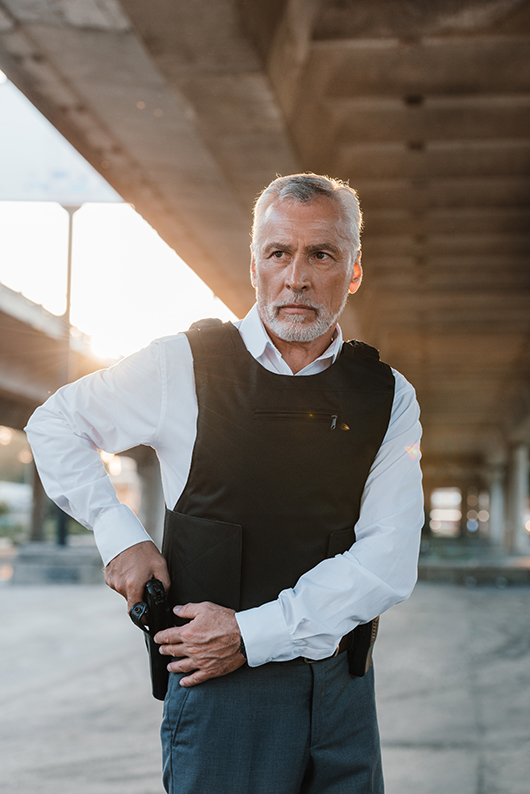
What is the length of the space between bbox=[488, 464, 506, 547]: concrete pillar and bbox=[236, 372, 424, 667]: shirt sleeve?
48089 mm

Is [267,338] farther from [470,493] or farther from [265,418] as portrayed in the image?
[470,493]

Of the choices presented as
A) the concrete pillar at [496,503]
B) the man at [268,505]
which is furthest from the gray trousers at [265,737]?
the concrete pillar at [496,503]

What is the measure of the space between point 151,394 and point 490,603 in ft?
40.2

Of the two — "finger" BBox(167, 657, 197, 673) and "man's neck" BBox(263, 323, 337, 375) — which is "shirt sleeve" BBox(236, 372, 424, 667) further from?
"man's neck" BBox(263, 323, 337, 375)

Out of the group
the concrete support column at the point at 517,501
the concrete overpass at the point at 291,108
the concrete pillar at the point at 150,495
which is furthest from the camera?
the concrete support column at the point at 517,501

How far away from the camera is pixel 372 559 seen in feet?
5.89

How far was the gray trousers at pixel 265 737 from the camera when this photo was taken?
177 centimetres

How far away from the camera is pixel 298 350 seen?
2041 millimetres

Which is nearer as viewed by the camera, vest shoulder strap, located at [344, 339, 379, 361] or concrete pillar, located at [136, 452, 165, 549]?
vest shoulder strap, located at [344, 339, 379, 361]

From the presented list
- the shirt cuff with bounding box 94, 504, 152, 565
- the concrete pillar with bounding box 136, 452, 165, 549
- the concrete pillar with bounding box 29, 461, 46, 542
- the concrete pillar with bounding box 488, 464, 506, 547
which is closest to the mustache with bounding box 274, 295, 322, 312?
the shirt cuff with bounding box 94, 504, 152, 565

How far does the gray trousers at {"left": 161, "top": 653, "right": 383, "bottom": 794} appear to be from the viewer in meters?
1.77

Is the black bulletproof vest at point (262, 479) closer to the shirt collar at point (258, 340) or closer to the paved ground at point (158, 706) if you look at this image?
the shirt collar at point (258, 340)

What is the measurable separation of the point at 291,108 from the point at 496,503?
52.1 metres

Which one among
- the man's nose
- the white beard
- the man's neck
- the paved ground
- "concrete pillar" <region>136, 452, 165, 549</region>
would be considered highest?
the man's nose
